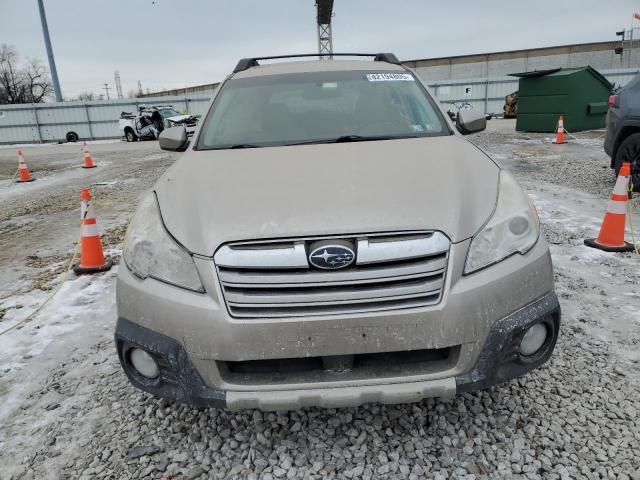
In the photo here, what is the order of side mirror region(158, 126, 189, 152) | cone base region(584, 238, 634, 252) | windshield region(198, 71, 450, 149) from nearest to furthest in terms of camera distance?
windshield region(198, 71, 450, 149) → side mirror region(158, 126, 189, 152) → cone base region(584, 238, 634, 252)

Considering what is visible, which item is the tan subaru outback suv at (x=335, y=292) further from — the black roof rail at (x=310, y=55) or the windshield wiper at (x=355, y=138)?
the black roof rail at (x=310, y=55)

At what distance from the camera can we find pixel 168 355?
1889 mm

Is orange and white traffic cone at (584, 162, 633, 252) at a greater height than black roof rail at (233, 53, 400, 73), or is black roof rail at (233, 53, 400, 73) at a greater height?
black roof rail at (233, 53, 400, 73)

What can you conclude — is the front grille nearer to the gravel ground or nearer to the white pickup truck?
the gravel ground

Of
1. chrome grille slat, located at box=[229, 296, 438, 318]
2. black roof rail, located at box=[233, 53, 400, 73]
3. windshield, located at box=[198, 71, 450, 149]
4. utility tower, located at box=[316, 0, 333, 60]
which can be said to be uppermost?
utility tower, located at box=[316, 0, 333, 60]

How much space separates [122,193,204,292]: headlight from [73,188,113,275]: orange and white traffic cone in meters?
2.67

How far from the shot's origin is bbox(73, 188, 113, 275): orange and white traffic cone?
179 inches

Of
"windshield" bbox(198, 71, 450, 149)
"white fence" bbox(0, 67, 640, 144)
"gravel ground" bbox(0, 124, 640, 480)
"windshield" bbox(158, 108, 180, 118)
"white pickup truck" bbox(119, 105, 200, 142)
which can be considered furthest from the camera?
→ "white fence" bbox(0, 67, 640, 144)

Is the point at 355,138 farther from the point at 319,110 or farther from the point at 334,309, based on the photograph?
the point at 334,309

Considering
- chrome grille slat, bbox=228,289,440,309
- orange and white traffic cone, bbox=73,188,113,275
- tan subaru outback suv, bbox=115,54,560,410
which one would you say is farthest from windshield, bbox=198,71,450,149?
orange and white traffic cone, bbox=73,188,113,275

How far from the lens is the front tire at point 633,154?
21.1 feet

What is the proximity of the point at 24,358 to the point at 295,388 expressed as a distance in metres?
2.16

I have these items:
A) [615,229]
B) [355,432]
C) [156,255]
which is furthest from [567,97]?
[156,255]

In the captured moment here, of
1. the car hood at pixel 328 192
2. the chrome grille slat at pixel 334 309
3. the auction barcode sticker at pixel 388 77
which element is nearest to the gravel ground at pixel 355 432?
the chrome grille slat at pixel 334 309
